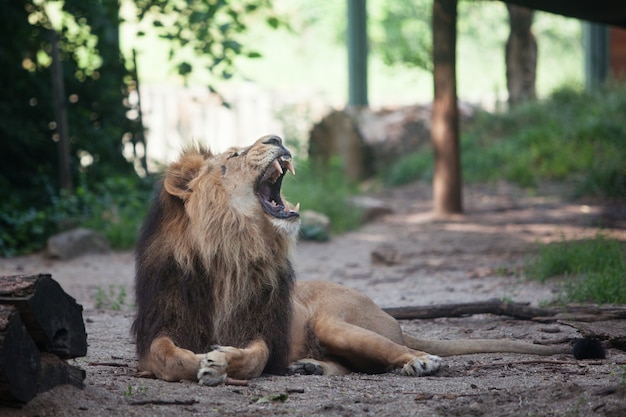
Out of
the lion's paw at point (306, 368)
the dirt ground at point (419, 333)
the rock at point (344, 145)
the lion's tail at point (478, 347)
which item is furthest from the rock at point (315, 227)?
the lion's paw at point (306, 368)

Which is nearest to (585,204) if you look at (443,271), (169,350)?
(443,271)

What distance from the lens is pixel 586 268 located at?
22.0 ft

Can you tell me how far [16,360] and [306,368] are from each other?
1663mm

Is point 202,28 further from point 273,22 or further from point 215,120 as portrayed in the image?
point 215,120

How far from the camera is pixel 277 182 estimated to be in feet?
14.8

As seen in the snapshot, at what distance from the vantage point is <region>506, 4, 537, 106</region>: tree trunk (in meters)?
15.9

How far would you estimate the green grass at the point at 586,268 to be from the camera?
580cm

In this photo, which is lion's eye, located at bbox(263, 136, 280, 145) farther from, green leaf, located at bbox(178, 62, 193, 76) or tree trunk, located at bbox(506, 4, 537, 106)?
tree trunk, located at bbox(506, 4, 537, 106)

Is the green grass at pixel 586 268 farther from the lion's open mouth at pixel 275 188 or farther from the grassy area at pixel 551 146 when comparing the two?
the grassy area at pixel 551 146

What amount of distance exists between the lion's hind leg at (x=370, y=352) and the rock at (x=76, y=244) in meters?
5.10

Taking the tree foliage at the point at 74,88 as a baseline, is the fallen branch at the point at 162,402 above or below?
below

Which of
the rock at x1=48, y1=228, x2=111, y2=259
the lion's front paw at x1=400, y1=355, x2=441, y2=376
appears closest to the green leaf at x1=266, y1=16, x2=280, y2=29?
the rock at x1=48, y1=228, x2=111, y2=259

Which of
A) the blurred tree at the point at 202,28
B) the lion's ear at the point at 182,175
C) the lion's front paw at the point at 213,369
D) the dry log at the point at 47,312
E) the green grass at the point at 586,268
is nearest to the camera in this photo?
the dry log at the point at 47,312

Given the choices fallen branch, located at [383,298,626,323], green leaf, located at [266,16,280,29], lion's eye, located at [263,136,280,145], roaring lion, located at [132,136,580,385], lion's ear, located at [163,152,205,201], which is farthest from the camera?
green leaf, located at [266,16,280,29]
